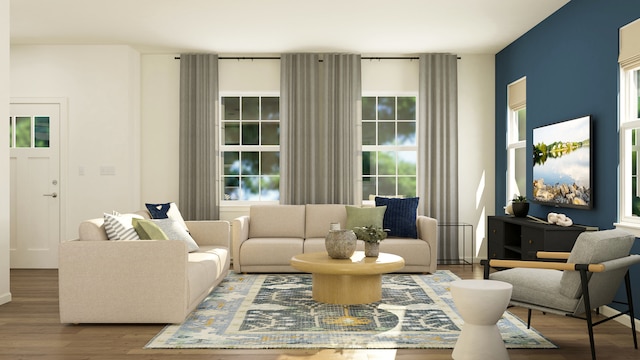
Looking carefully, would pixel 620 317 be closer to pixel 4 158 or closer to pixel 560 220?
pixel 560 220

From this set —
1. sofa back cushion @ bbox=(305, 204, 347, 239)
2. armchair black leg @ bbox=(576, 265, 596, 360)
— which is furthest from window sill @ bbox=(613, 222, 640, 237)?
sofa back cushion @ bbox=(305, 204, 347, 239)

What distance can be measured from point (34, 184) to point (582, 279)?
21.3 feet

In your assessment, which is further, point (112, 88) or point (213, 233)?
point (112, 88)

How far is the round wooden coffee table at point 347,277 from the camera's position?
482cm

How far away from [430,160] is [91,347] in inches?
199

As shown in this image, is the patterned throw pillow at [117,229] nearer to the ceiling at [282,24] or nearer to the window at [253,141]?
the ceiling at [282,24]

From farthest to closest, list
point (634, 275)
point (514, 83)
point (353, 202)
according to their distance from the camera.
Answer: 1. point (353, 202)
2. point (514, 83)
3. point (634, 275)

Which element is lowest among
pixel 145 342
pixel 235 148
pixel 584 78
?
pixel 145 342

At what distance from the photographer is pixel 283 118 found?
25.2 ft

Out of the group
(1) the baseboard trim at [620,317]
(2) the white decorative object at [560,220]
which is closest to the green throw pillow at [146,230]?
(2) the white decorative object at [560,220]

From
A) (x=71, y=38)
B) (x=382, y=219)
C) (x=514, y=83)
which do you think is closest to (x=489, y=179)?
(x=514, y=83)

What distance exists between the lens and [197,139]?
768cm

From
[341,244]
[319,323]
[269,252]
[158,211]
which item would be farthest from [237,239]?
[319,323]

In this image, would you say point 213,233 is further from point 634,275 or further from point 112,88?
point 634,275
